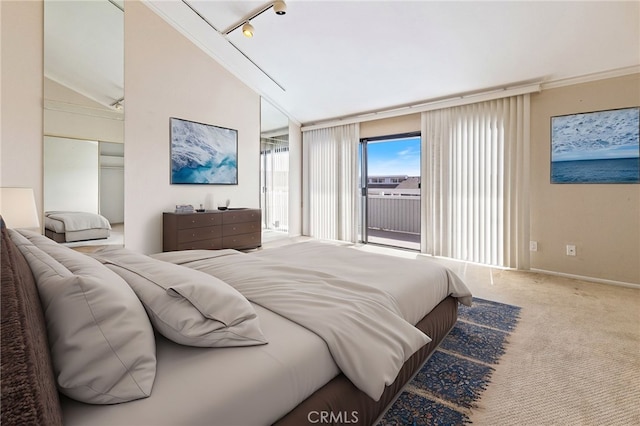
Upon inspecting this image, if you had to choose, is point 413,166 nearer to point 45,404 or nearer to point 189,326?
point 189,326

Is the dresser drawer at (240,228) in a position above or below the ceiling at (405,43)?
below

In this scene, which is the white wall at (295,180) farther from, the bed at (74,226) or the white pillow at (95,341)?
the white pillow at (95,341)

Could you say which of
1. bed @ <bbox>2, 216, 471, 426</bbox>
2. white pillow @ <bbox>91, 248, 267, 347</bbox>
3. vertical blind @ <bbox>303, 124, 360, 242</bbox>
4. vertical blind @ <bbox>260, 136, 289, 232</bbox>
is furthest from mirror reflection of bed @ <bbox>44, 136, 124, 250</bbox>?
vertical blind @ <bbox>303, 124, 360, 242</bbox>

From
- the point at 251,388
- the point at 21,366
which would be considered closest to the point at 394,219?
the point at 251,388

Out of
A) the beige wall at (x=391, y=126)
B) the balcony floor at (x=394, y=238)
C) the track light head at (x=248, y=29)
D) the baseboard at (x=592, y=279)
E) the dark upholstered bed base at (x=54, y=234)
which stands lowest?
the baseboard at (x=592, y=279)

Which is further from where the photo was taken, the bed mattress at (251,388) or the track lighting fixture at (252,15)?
the track lighting fixture at (252,15)

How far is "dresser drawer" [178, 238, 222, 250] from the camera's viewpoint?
4.12m

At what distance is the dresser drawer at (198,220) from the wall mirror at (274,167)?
142 centimetres

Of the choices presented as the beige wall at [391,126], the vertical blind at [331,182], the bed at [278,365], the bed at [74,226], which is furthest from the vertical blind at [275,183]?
the bed at [278,365]

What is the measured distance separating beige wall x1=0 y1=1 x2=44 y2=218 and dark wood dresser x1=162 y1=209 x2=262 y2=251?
1340 mm

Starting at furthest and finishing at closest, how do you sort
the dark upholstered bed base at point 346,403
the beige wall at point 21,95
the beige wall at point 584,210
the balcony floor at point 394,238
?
the balcony floor at point 394,238
the beige wall at point 584,210
the beige wall at point 21,95
the dark upholstered bed base at point 346,403

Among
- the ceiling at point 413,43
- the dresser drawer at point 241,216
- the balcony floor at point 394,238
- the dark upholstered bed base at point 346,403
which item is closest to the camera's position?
the dark upholstered bed base at point 346,403

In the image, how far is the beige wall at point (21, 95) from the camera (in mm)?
2979

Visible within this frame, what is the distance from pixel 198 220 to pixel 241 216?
77 centimetres
